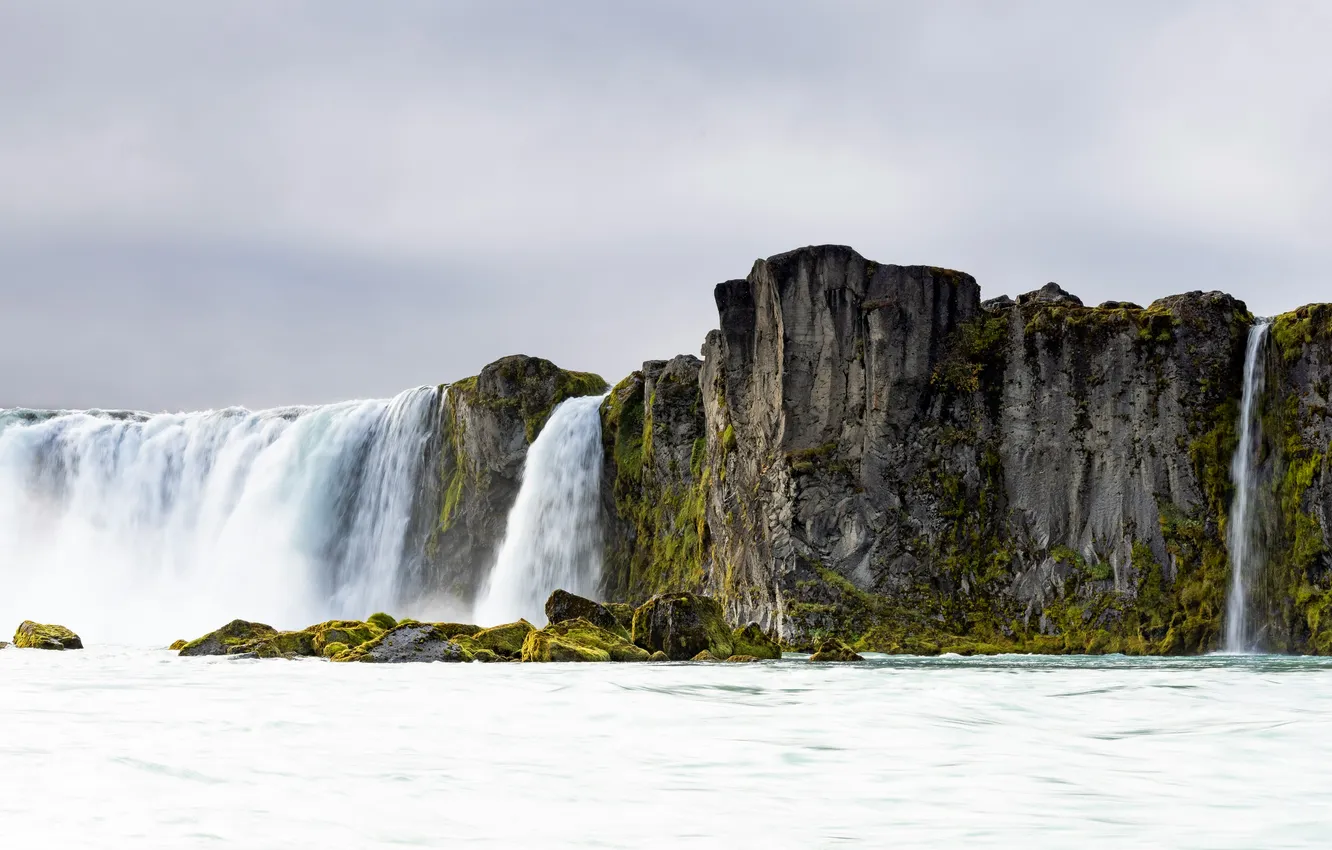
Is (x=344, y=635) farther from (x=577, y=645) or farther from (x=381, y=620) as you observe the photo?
(x=577, y=645)

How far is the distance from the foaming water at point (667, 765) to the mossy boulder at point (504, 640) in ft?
29.2

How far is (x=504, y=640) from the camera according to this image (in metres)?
29.4

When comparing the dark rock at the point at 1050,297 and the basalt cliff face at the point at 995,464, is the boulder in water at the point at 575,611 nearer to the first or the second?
the basalt cliff face at the point at 995,464

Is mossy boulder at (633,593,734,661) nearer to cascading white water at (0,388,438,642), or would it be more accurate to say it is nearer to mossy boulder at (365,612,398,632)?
mossy boulder at (365,612,398,632)

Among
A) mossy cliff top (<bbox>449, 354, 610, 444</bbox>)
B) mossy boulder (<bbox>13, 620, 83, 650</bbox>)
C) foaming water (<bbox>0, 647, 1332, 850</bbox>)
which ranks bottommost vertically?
mossy boulder (<bbox>13, 620, 83, 650</bbox>)

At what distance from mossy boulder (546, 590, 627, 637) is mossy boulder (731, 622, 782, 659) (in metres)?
3.37

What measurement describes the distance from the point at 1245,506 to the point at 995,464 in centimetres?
883

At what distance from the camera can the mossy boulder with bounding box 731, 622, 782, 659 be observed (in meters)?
32.5

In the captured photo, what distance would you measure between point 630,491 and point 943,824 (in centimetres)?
4938

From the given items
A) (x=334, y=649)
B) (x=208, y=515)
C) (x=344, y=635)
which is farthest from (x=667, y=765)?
(x=208, y=515)

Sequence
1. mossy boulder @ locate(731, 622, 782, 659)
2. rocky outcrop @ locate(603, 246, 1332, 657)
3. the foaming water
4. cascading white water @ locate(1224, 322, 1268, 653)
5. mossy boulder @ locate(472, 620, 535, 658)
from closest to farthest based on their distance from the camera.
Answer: the foaming water
mossy boulder @ locate(472, 620, 535, 658)
mossy boulder @ locate(731, 622, 782, 659)
cascading white water @ locate(1224, 322, 1268, 653)
rocky outcrop @ locate(603, 246, 1332, 657)

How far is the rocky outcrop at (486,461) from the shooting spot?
205ft

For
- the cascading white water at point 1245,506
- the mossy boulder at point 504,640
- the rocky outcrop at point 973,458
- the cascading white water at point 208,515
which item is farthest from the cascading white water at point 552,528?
the cascading white water at point 1245,506

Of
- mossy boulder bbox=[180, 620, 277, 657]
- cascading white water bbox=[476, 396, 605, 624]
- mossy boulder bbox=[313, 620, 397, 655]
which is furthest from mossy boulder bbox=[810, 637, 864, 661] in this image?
cascading white water bbox=[476, 396, 605, 624]
